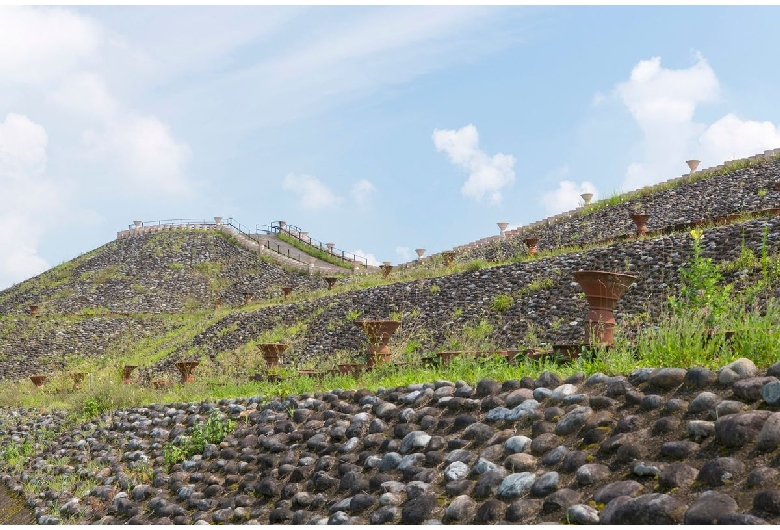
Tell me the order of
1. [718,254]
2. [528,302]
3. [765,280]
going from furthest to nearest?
[528,302], [718,254], [765,280]

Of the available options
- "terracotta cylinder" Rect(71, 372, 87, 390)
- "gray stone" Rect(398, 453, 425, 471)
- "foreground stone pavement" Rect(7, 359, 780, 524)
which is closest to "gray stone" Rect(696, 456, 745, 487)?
"foreground stone pavement" Rect(7, 359, 780, 524)

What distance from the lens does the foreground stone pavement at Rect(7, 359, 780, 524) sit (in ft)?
13.4

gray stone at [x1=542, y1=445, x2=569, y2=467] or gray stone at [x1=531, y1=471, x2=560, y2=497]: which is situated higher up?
gray stone at [x1=542, y1=445, x2=569, y2=467]

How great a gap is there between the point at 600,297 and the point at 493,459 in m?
3.41

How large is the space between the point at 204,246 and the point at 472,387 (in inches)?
1615

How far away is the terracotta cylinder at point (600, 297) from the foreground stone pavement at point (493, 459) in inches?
82.6

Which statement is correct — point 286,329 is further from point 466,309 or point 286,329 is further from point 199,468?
point 199,468

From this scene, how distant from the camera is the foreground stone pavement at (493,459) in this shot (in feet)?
13.4

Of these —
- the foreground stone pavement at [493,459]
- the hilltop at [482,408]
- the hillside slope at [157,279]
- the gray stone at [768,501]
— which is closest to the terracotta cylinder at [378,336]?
the hilltop at [482,408]

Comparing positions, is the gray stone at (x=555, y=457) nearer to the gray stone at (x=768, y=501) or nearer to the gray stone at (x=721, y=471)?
the gray stone at (x=721, y=471)

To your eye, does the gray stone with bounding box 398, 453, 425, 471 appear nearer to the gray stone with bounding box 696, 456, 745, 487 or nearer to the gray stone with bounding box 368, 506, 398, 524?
the gray stone with bounding box 368, 506, 398, 524

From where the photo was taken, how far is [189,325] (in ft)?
104

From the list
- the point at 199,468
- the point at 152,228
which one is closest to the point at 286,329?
the point at 199,468

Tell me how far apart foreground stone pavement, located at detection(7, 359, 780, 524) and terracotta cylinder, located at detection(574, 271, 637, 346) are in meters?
2.10
